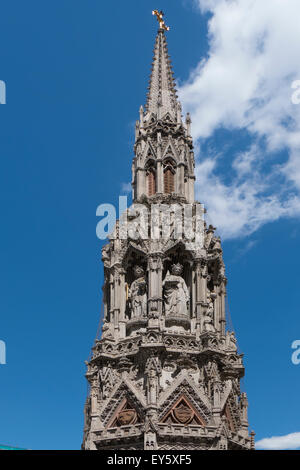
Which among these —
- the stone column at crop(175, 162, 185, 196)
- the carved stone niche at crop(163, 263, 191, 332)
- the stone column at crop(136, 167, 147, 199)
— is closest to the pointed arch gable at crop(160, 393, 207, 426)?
the carved stone niche at crop(163, 263, 191, 332)

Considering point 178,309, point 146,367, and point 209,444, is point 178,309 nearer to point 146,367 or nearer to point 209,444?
point 146,367

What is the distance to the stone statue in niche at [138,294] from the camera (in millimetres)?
44688

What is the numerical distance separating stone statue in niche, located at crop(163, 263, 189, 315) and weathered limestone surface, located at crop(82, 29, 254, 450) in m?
0.07

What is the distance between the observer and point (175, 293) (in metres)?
45.1

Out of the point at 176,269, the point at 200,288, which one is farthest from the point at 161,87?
the point at 200,288

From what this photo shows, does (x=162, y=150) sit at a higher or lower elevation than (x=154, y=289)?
higher

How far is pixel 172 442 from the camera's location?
38.8 meters

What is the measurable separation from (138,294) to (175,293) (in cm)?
244

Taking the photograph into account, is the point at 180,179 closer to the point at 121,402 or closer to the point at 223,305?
the point at 223,305

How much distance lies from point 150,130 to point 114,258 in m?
11.1

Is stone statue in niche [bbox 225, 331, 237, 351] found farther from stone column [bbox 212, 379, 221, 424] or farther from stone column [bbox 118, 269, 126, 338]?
stone column [bbox 118, 269, 126, 338]

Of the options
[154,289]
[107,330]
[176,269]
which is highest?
[176,269]
